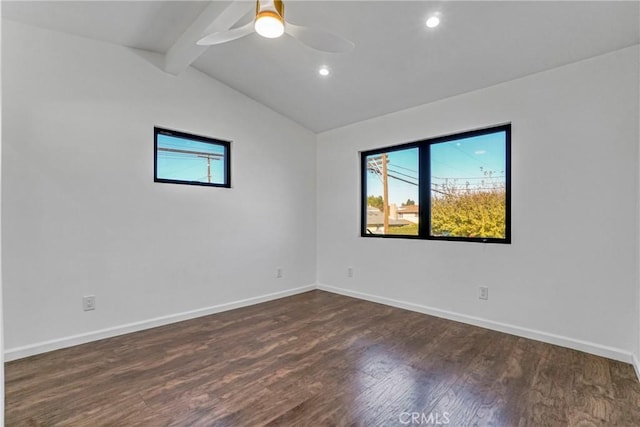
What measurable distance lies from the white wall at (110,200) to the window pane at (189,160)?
12cm

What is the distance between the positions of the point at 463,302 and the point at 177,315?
3001 millimetres

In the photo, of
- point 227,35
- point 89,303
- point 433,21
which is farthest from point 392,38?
point 89,303

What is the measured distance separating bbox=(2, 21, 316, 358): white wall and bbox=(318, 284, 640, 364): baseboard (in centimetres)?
164

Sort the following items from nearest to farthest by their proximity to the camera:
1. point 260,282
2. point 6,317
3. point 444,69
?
point 6,317, point 444,69, point 260,282

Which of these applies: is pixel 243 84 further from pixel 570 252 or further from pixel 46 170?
pixel 570 252

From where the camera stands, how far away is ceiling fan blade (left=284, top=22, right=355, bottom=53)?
6.49 feet

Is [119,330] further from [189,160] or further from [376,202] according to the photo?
[376,202]

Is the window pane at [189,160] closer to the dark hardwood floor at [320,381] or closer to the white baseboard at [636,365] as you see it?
the dark hardwood floor at [320,381]

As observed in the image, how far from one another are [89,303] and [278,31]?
9.10ft

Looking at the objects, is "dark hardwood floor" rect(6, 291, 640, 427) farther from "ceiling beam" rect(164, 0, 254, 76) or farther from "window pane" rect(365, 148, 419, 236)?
"ceiling beam" rect(164, 0, 254, 76)

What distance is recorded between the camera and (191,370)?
93.4 inches

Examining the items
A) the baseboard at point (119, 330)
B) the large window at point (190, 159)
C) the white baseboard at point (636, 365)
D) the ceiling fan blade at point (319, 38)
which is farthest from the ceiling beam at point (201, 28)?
the white baseboard at point (636, 365)

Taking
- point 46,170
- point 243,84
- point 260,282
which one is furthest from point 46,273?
point 243,84

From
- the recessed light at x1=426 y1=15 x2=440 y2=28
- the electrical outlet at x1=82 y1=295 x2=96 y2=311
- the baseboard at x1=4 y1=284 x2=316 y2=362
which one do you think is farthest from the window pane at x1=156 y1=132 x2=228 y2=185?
the recessed light at x1=426 y1=15 x2=440 y2=28
